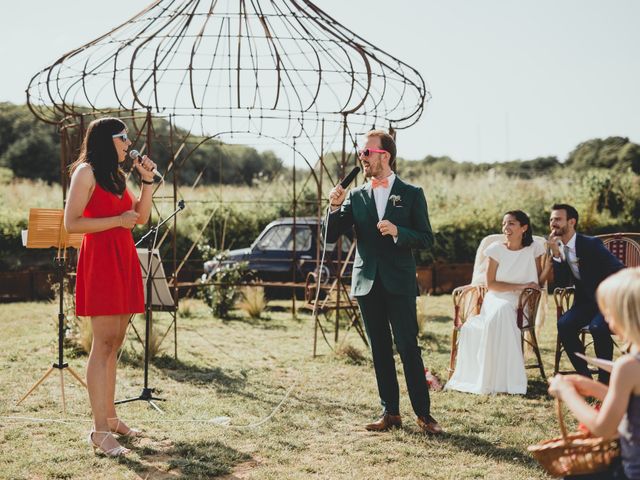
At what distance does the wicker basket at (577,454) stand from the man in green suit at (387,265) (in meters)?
2.04

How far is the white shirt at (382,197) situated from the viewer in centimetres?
498

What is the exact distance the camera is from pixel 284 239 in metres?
12.5

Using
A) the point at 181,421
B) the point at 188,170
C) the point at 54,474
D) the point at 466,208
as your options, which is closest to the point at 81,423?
the point at 181,421

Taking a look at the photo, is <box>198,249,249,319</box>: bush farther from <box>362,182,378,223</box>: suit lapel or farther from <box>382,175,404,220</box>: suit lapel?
<box>382,175,404,220</box>: suit lapel

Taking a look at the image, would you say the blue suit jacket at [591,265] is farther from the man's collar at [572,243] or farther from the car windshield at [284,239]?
the car windshield at [284,239]

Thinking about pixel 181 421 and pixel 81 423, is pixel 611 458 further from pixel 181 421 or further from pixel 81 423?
pixel 81 423

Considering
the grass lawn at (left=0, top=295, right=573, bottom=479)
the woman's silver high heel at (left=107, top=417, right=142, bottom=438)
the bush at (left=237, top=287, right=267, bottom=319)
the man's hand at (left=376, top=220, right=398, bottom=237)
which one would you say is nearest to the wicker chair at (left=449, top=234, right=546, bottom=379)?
the grass lawn at (left=0, top=295, right=573, bottom=479)

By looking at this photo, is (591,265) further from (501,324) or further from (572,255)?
(501,324)

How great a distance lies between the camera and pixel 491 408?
5.80 m

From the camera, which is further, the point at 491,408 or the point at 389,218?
the point at 491,408

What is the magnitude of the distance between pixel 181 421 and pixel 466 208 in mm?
10780

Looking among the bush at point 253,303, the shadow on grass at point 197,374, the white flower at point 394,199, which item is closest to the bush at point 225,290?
the bush at point 253,303

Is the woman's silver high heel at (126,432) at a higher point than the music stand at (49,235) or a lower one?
lower

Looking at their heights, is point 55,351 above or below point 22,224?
below
